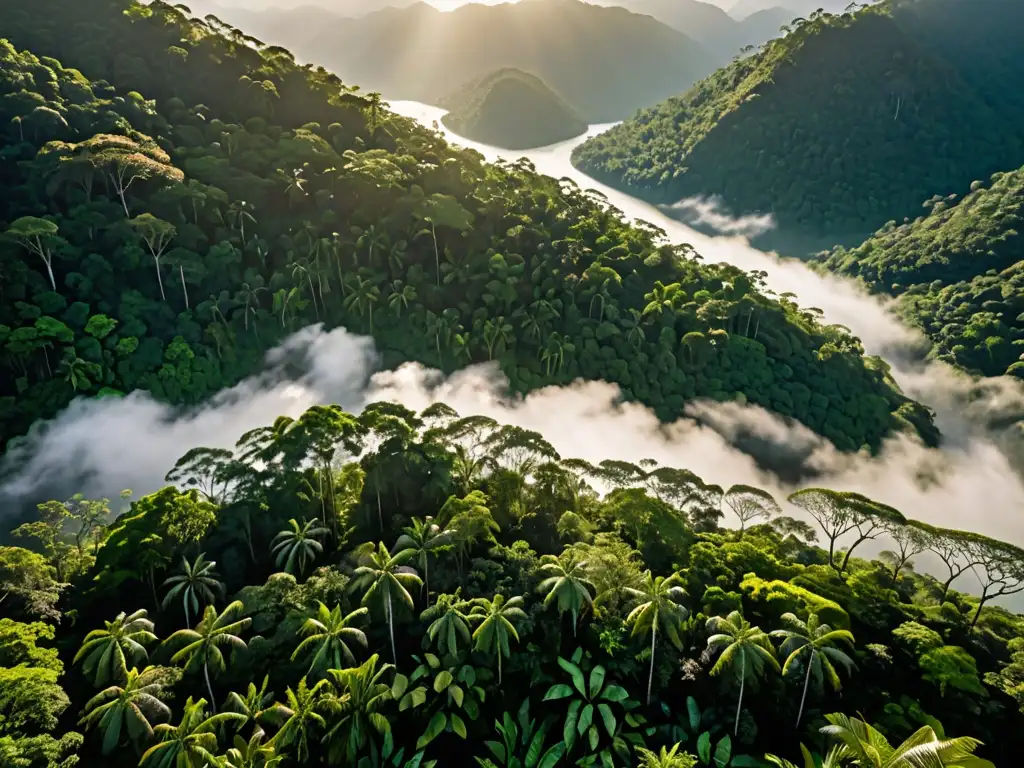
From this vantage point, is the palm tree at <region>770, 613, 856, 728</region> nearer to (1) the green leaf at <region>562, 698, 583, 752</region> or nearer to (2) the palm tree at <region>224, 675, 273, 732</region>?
(1) the green leaf at <region>562, 698, 583, 752</region>

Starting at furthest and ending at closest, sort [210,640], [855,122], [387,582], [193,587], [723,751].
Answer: [855,122] < [193,587] < [387,582] < [210,640] < [723,751]

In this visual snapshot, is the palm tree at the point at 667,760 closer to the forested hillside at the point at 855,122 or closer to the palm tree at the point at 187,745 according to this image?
the palm tree at the point at 187,745

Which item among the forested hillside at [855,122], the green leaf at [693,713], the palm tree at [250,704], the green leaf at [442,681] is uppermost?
the forested hillside at [855,122]

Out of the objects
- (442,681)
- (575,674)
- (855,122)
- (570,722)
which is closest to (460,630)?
(442,681)

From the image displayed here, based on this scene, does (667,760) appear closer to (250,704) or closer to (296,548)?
(250,704)

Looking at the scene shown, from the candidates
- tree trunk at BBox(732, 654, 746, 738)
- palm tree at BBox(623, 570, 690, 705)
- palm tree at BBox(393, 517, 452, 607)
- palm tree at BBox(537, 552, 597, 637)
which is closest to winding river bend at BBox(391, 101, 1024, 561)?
palm tree at BBox(623, 570, 690, 705)

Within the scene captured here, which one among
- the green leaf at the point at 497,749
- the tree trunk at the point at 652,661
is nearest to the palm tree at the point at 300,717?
the green leaf at the point at 497,749
